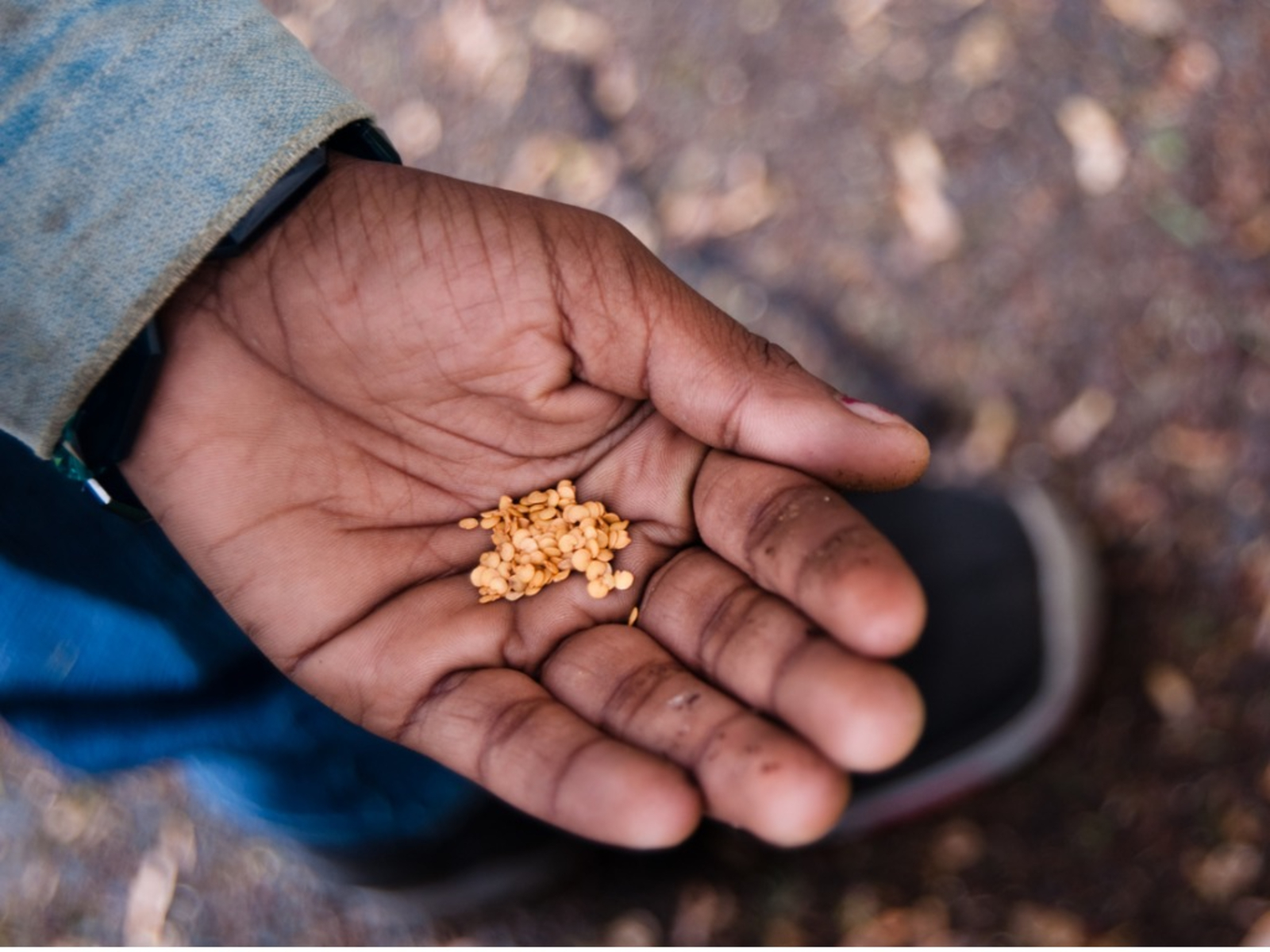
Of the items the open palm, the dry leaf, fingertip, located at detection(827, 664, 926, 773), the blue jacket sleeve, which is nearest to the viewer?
fingertip, located at detection(827, 664, 926, 773)

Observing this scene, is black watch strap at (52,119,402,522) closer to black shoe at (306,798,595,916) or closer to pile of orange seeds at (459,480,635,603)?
pile of orange seeds at (459,480,635,603)

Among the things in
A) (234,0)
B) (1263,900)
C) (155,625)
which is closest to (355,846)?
(155,625)

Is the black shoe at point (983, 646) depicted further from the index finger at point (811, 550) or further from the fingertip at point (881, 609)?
the fingertip at point (881, 609)

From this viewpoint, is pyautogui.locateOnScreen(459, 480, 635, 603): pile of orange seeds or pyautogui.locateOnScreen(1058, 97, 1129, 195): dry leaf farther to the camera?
pyautogui.locateOnScreen(1058, 97, 1129, 195): dry leaf

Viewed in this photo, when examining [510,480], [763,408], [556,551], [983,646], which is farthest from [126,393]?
[983,646]

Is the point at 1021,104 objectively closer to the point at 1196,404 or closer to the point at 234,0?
the point at 1196,404

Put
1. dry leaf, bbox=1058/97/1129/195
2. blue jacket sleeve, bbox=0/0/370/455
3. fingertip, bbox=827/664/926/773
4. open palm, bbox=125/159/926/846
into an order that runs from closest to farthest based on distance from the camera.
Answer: fingertip, bbox=827/664/926/773, open palm, bbox=125/159/926/846, blue jacket sleeve, bbox=0/0/370/455, dry leaf, bbox=1058/97/1129/195

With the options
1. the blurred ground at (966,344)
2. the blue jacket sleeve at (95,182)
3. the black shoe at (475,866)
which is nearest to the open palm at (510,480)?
the blue jacket sleeve at (95,182)

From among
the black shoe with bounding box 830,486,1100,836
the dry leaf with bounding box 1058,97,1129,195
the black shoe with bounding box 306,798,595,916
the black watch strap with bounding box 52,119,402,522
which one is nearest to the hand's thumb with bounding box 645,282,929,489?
the black watch strap with bounding box 52,119,402,522
